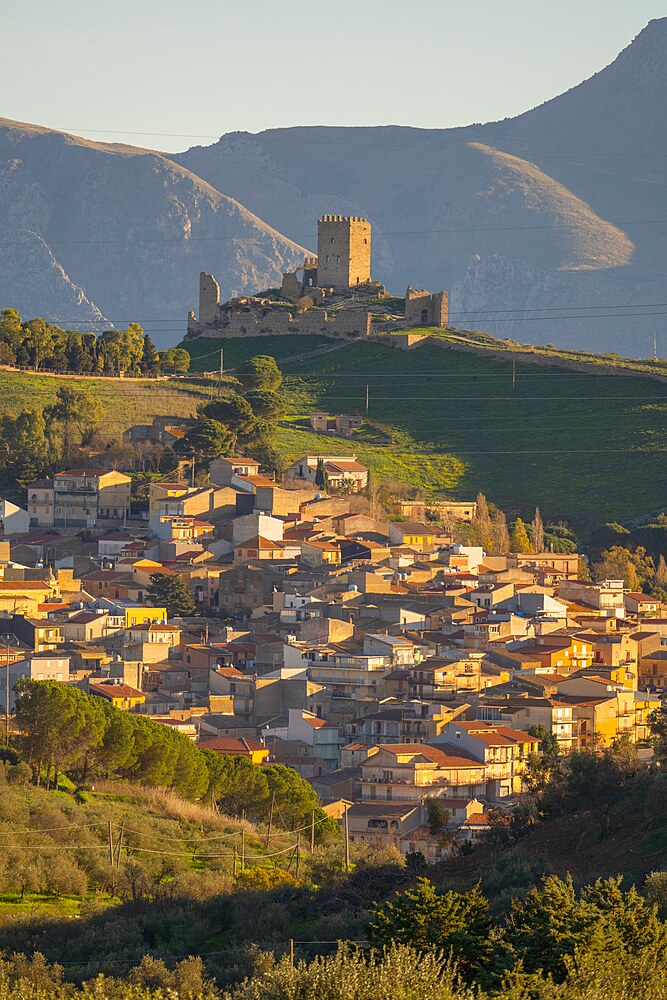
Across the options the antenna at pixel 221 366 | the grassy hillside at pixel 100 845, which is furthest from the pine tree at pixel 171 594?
the antenna at pixel 221 366

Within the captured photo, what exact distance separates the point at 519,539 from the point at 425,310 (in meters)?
35.3

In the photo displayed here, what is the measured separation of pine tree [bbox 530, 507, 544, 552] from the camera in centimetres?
8006

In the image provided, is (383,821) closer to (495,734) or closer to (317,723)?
(495,734)

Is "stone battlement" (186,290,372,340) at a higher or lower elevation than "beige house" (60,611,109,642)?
higher

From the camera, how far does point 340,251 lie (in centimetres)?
11912

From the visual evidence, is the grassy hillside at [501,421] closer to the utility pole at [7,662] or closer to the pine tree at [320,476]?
the pine tree at [320,476]

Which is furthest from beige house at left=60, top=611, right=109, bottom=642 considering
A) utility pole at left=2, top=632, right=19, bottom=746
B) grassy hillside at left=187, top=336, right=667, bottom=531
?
grassy hillside at left=187, top=336, right=667, bottom=531

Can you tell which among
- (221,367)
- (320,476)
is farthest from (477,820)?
(221,367)

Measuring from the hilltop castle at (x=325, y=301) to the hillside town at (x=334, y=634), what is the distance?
29217mm

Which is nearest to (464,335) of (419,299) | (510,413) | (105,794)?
(419,299)

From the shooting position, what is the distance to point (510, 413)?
98.5 meters

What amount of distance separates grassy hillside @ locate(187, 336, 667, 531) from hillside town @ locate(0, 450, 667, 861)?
16.6 ft

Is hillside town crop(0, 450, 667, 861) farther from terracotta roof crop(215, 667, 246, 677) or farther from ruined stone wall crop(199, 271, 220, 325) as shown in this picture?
ruined stone wall crop(199, 271, 220, 325)

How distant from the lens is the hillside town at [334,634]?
1868 inches
